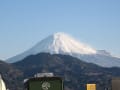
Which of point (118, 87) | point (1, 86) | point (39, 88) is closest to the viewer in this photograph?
point (39, 88)

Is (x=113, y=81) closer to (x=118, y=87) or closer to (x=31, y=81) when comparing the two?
(x=118, y=87)

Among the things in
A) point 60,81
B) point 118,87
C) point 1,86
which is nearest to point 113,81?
point 118,87

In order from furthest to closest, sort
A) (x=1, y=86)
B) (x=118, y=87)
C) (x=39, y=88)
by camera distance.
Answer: (x=118, y=87) → (x=1, y=86) → (x=39, y=88)

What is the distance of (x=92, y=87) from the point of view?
6069 cm

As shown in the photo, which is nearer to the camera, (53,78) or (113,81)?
(53,78)

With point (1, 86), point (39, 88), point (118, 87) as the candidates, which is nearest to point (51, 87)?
point (39, 88)

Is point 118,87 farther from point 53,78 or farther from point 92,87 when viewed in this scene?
point 53,78

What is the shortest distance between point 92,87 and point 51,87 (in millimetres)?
26760

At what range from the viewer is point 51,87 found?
34531 mm

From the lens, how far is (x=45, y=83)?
114 feet

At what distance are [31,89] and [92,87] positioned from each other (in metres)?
26.4

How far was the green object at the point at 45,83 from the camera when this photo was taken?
34531 millimetres

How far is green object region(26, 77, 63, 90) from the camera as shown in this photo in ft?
113

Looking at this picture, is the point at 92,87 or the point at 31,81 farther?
the point at 92,87
